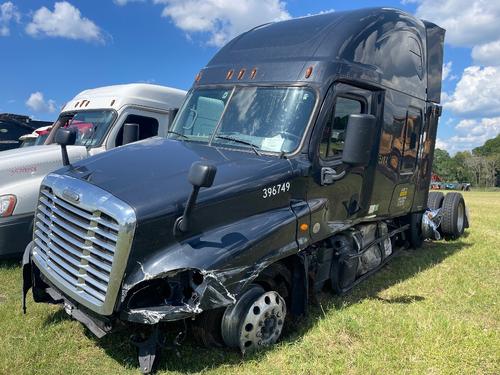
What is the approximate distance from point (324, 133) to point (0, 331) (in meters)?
3.81

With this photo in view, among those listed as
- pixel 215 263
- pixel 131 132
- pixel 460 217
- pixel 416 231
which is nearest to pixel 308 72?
pixel 215 263

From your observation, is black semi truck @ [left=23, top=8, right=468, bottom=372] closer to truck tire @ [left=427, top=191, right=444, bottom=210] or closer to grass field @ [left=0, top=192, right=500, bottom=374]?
grass field @ [left=0, top=192, right=500, bottom=374]

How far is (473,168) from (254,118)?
3571 inches

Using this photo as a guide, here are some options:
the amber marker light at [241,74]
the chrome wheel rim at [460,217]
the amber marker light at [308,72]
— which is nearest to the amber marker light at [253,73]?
the amber marker light at [241,74]

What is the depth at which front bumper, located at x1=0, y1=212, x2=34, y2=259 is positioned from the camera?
6594 mm

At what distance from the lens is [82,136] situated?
8695mm

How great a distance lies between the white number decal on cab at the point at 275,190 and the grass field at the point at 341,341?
1.38m

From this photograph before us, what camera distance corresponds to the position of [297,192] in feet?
15.6

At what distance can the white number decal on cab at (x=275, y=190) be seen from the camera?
14.5 feet

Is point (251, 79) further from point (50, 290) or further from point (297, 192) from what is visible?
point (50, 290)

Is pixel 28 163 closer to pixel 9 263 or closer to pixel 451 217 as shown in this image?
pixel 9 263

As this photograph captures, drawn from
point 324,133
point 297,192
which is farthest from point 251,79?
point 297,192

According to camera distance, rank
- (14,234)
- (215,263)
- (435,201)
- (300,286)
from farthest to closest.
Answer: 1. (435,201)
2. (14,234)
3. (300,286)
4. (215,263)

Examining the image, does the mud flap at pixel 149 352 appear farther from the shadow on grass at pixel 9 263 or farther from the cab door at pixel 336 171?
the shadow on grass at pixel 9 263
